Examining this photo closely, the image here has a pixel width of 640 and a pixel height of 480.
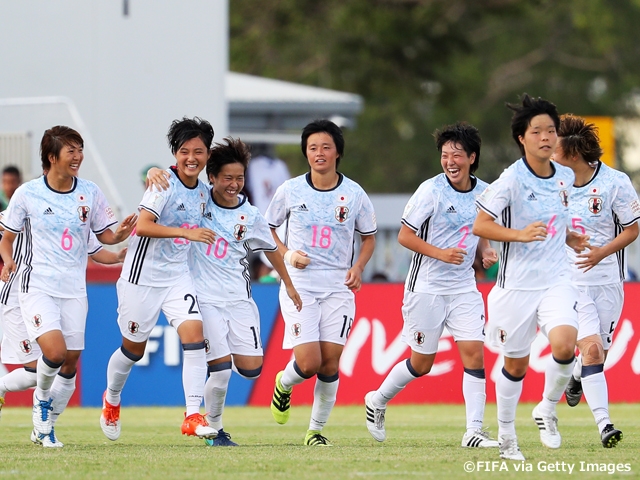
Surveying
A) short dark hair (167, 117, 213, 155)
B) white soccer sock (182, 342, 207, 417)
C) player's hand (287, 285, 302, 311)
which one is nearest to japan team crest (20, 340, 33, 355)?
white soccer sock (182, 342, 207, 417)

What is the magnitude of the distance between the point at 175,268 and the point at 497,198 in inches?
105

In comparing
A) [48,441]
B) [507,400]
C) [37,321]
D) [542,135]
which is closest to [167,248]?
[37,321]

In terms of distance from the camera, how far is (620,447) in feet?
31.1

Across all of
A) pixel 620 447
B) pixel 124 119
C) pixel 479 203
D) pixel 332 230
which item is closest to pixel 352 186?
pixel 332 230

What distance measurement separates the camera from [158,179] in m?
9.72

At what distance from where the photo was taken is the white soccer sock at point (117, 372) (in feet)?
33.5

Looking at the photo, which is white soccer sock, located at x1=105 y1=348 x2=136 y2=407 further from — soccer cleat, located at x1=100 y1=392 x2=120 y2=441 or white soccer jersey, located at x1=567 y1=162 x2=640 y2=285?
white soccer jersey, located at x1=567 y1=162 x2=640 y2=285

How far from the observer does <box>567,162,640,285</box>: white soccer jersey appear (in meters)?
10.1

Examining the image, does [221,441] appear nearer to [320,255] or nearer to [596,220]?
[320,255]

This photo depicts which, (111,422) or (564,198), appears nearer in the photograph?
(564,198)

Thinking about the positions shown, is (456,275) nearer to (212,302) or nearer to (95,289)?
(212,302)

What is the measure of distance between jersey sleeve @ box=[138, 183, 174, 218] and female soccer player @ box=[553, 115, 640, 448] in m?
3.10

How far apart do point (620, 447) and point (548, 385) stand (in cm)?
70

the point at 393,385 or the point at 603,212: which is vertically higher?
the point at 603,212
